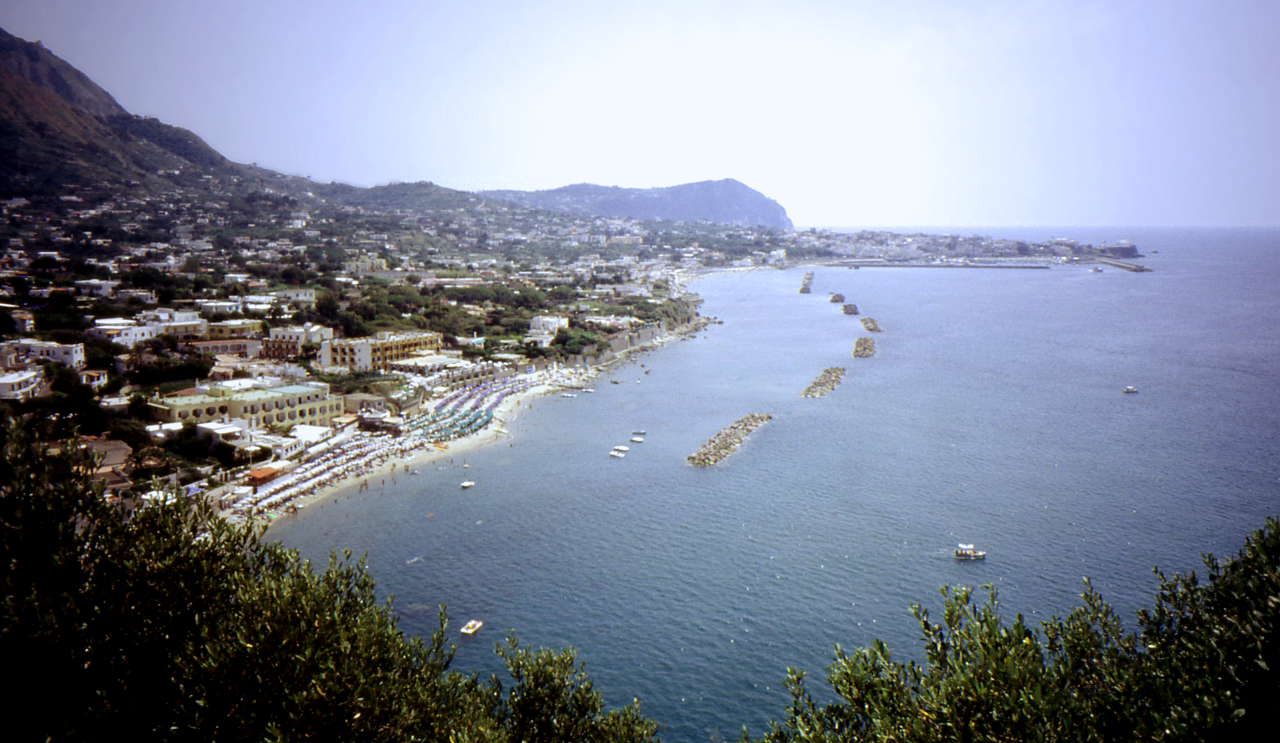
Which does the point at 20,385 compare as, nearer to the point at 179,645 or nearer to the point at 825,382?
the point at 179,645

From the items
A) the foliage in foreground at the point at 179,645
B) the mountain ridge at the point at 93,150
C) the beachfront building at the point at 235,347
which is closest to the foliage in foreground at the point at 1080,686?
the foliage in foreground at the point at 179,645

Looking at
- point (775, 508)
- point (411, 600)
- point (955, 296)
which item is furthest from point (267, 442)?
point (955, 296)

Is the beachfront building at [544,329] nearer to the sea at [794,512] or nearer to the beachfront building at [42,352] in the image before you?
the sea at [794,512]

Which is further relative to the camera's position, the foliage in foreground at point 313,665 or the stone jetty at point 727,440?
the stone jetty at point 727,440

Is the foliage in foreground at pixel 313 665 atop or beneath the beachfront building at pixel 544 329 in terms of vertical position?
Result: atop

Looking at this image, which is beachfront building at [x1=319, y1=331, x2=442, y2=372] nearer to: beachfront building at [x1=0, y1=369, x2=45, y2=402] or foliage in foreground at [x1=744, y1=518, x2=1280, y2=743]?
beachfront building at [x1=0, y1=369, x2=45, y2=402]

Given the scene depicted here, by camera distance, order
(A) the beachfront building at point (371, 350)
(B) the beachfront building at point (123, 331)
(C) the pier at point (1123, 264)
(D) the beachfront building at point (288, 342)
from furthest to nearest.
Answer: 1. (C) the pier at point (1123, 264)
2. (D) the beachfront building at point (288, 342)
3. (A) the beachfront building at point (371, 350)
4. (B) the beachfront building at point (123, 331)

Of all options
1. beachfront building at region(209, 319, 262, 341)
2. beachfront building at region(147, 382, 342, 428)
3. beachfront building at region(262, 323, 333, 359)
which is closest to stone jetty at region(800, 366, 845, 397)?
beachfront building at region(147, 382, 342, 428)
